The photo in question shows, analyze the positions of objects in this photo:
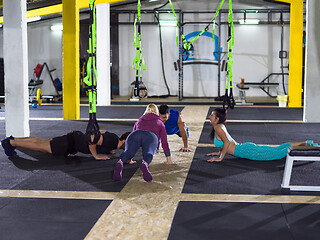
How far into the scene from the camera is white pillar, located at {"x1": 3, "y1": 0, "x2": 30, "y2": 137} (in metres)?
6.72

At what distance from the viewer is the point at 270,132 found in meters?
7.56

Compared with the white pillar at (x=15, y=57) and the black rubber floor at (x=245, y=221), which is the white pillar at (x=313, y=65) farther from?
the black rubber floor at (x=245, y=221)

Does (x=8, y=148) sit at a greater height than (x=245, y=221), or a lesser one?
greater

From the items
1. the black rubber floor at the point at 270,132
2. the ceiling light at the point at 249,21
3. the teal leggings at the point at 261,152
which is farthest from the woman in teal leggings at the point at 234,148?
the ceiling light at the point at 249,21

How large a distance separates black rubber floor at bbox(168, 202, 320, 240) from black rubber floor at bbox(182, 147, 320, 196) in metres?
0.42

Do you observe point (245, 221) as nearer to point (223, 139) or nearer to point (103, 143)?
point (223, 139)

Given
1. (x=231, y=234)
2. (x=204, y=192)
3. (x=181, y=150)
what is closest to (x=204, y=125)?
(x=181, y=150)

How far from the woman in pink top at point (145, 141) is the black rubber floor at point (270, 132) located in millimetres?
2148

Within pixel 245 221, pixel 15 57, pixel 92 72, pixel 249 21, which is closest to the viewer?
pixel 245 221

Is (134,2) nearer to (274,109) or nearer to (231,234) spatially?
(274,109)

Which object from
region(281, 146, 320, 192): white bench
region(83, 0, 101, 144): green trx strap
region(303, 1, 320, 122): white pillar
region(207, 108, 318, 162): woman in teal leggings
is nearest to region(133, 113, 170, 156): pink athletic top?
region(83, 0, 101, 144): green trx strap

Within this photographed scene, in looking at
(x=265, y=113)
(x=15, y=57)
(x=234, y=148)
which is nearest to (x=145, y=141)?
(x=234, y=148)

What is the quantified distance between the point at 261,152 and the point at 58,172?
2247mm

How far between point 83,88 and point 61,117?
5684 mm
